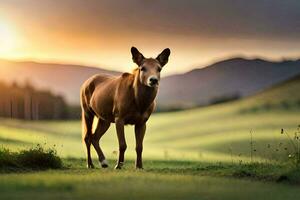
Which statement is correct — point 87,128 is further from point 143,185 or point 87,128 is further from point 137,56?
point 143,185

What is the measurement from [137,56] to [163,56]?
509 mm

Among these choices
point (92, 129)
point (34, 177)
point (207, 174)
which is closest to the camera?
point (34, 177)

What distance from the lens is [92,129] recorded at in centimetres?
1683

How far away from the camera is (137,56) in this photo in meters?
14.7

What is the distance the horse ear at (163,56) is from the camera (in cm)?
1462

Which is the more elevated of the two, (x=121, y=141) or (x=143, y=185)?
(x=121, y=141)

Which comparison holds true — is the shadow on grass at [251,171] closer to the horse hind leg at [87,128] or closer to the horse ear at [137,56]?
the horse hind leg at [87,128]

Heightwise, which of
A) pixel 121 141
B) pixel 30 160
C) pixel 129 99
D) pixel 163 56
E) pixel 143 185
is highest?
pixel 163 56

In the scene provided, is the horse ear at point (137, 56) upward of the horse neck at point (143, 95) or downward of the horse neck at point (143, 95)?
upward

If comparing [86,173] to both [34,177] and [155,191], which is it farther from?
[155,191]

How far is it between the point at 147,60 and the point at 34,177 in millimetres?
3400

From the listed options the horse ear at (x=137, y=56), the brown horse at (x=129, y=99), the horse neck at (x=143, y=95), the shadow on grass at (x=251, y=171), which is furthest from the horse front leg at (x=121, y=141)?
the horse ear at (x=137, y=56)

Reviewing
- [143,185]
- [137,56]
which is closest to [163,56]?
[137,56]

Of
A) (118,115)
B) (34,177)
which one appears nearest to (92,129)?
(118,115)
